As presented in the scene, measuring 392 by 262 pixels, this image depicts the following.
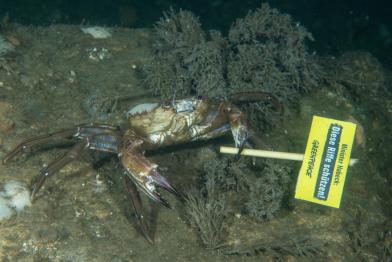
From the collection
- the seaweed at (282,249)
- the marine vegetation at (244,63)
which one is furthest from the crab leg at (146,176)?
the marine vegetation at (244,63)

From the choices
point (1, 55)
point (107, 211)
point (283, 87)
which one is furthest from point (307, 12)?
point (107, 211)

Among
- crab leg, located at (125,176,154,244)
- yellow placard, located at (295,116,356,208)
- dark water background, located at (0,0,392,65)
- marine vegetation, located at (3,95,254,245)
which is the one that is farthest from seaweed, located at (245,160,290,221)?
dark water background, located at (0,0,392,65)

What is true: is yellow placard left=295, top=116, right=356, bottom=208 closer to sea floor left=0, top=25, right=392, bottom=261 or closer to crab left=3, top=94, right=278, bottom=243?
sea floor left=0, top=25, right=392, bottom=261

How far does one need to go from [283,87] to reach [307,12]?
948 cm

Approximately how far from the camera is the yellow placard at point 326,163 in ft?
13.3

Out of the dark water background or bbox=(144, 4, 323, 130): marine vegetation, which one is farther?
the dark water background

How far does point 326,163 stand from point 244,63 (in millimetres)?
2285

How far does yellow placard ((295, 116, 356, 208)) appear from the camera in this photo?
4047 mm

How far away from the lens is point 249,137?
4855 mm

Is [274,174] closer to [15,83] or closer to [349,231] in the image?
[349,231]

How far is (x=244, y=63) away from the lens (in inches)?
→ 223

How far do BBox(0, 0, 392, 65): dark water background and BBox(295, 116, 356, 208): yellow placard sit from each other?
823 cm

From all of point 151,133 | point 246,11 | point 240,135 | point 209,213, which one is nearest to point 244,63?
point 240,135

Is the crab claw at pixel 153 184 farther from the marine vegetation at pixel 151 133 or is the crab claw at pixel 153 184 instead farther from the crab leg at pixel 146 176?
the marine vegetation at pixel 151 133
